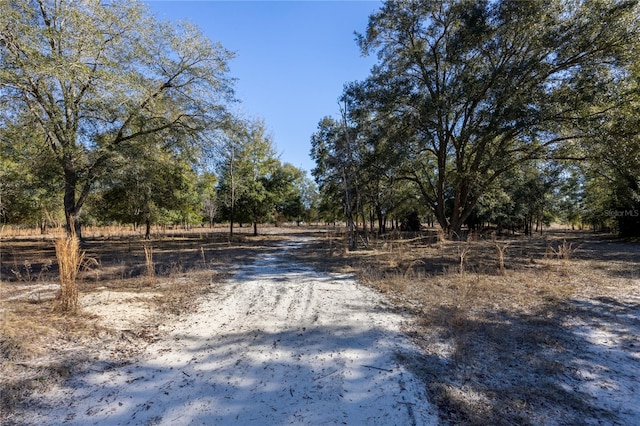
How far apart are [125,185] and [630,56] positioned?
66.0 feet

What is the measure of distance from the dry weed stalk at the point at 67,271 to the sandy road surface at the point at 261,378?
1.44 metres

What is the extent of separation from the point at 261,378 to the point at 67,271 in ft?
10.8

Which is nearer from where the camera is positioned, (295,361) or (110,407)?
(110,407)

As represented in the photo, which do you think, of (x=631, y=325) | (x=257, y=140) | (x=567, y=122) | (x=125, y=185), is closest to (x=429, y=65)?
(x=567, y=122)

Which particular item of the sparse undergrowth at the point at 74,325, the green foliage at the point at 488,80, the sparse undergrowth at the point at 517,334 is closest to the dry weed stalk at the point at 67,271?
the sparse undergrowth at the point at 74,325

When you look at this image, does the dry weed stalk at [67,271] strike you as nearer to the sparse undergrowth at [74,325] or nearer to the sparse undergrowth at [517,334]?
the sparse undergrowth at [74,325]

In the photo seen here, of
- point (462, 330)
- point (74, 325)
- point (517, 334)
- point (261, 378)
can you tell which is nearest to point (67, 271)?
point (74, 325)

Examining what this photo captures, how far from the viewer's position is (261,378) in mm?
3240

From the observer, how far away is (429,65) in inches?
605

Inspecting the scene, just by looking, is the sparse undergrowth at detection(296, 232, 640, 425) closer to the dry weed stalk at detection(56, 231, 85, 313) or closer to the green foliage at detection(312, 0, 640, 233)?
Result: the dry weed stalk at detection(56, 231, 85, 313)

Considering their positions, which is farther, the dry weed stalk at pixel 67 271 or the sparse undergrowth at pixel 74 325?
the dry weed stalk at pixel 67 271

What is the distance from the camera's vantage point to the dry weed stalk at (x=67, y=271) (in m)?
4.41

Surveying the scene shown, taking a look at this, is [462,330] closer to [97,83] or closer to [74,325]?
[74,325]

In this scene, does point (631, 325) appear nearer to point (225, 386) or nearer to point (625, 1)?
point (225, 386)
